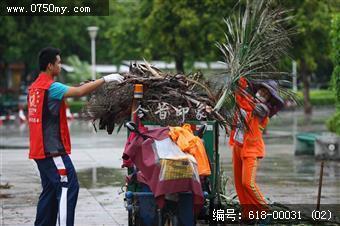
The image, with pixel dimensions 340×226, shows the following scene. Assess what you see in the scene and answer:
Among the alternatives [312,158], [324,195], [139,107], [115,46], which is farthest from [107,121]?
[115,46]

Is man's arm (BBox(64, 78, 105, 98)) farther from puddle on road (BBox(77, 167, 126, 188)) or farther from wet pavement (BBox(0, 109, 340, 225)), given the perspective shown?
puddle on road (BBox(77, 167, 126, 188))

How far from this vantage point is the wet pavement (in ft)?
30.7

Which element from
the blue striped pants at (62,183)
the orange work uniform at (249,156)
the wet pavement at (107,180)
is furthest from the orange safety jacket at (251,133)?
the blue striped pants at (62,183)

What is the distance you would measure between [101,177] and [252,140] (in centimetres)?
514

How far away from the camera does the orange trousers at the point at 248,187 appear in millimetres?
8195

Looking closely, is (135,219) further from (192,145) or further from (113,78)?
(113,78)

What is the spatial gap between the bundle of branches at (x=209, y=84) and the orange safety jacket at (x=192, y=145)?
1.61 feet

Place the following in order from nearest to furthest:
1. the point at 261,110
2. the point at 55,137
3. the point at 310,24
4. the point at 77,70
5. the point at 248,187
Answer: the point at 55,137
the point at 248,187
the point at 261,110
the point at 310,24
the point at 77,70

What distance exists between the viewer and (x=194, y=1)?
970 inches

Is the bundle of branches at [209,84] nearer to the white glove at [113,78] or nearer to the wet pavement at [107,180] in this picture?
the white glove at [113,78]

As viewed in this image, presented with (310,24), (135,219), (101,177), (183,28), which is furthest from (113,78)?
(183,28)

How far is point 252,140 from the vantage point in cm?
828

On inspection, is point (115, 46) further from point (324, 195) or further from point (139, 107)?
point (139, 107)

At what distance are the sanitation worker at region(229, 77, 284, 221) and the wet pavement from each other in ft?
4.82
